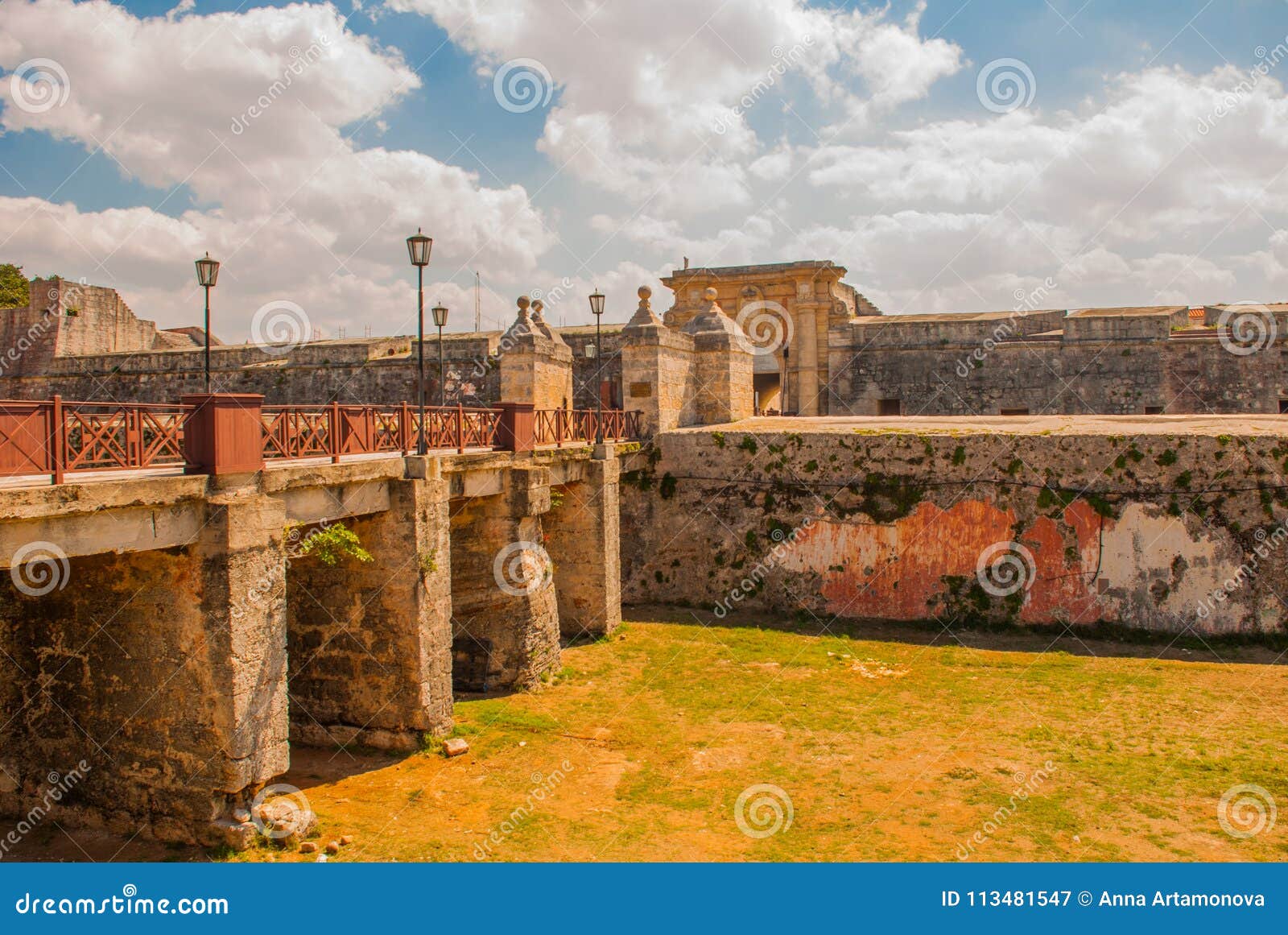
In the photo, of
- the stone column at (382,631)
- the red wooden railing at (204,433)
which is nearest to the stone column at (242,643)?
the red wooden railing at (204,433)

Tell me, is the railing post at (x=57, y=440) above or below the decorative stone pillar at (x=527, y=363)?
below

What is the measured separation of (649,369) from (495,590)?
630 cm

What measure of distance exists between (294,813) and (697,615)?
30.9ft

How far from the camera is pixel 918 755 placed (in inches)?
403

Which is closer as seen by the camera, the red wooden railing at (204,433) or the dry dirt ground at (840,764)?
the red wooden railing at (204,433)

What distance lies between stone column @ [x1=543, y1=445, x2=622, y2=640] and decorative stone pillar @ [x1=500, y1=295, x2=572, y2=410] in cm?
145

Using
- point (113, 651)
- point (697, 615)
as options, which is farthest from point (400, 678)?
point (697, 615)

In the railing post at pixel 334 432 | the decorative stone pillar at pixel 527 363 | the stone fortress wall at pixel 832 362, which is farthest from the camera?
the stone fortress wall at pixel 832 362

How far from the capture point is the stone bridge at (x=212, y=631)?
7629 mm

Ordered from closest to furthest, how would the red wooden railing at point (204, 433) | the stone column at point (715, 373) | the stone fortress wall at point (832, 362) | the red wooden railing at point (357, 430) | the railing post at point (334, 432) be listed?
the red wooden railing at point (204, 433) < the red wooden railing at point (357, 430) < the railing post at point (334, 432) < the stone column at point (715, 373) < the stone fortress wall at point (832, 362)

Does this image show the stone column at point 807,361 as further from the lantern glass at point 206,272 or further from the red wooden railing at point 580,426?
the lantern glass at point 206,272

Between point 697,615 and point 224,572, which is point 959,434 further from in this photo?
point 224,572

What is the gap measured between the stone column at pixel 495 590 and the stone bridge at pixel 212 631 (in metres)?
1.02

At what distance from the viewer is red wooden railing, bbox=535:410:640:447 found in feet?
48.5
